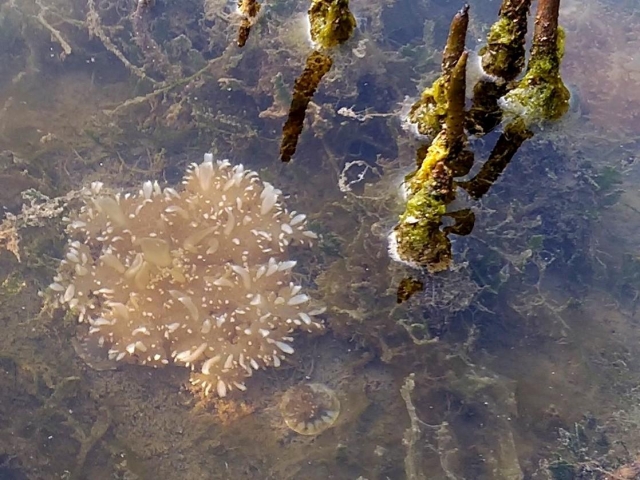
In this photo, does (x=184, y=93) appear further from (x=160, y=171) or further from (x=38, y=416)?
(x=38, y=416)

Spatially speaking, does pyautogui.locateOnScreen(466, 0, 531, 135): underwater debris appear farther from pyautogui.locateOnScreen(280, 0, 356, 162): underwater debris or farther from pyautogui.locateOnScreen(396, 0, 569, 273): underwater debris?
pyautogui.locateOnScreen(280, 0, 356, 162): underwater debris

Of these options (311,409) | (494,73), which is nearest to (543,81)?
(494,73)

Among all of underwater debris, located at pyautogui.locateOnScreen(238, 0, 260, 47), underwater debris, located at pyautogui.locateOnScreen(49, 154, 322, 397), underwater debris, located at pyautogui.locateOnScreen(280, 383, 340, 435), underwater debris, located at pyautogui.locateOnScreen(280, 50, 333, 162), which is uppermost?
underwater debris, located at pyautogui.locateOnScreen(238, 0, 260, 47)

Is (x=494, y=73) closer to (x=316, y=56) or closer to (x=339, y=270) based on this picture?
(x=316, y=56)

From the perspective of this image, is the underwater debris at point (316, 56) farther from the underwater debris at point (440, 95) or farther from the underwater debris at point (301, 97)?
the underwater debris at point (440, 95)

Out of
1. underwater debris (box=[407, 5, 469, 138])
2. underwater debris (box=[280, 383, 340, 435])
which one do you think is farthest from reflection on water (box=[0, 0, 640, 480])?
underwater debris (box=[407, 5, 469, 138])
